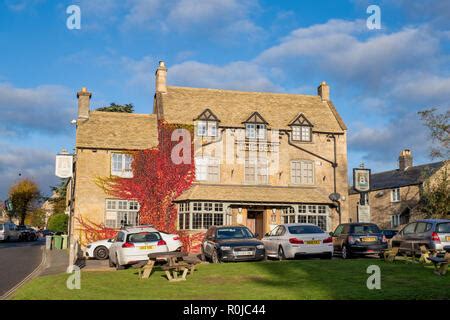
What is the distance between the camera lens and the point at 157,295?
12320mm

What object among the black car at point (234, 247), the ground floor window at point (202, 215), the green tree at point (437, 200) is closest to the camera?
the black car at point (234, 247)

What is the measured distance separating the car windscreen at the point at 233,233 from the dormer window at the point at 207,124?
528 inches

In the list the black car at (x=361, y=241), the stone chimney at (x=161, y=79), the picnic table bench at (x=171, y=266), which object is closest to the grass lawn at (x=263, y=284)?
the picnic table bench at (x=171, y=266)

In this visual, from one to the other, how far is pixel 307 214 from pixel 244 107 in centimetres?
920

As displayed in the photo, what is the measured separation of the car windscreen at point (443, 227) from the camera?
63.4 feet

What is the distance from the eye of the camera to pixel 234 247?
2016cm

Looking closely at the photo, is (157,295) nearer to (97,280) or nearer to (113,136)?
(97,280)

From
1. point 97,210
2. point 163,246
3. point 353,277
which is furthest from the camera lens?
point 97,210

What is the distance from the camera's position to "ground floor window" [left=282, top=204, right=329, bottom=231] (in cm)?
3356

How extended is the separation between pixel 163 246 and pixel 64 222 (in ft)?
118

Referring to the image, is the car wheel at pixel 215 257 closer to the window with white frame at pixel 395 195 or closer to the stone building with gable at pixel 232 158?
the stone building with gable at pixel 232 158

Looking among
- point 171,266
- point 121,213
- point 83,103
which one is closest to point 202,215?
point 121,213

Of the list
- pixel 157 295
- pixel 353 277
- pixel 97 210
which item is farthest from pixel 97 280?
pixel 97 210

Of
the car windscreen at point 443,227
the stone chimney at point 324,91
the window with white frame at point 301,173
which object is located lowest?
the car windscreen at point 443,227
